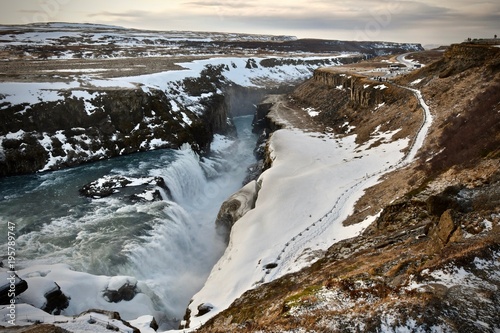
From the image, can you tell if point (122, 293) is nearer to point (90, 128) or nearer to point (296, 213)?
point (296, 213)

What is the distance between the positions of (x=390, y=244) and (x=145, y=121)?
136ft

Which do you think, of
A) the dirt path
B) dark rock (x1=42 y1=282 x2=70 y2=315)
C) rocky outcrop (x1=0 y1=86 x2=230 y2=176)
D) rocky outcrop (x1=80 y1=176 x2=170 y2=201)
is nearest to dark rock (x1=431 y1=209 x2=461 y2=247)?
the dirt path

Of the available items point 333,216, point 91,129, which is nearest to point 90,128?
point 91,129

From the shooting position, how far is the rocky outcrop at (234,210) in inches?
1228

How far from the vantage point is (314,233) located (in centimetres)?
2341

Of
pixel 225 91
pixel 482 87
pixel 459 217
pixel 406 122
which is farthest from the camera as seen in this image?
pixel 225 91

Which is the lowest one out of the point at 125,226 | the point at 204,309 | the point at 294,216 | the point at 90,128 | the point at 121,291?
the point at 121,291

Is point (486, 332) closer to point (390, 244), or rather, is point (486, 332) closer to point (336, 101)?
point (390, 244)

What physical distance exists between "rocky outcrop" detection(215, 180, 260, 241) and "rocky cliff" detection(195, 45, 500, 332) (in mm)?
10267

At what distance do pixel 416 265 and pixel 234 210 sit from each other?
20.7 meters

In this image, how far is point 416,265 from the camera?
482 inches

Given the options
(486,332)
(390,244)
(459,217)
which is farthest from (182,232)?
(486,332)
